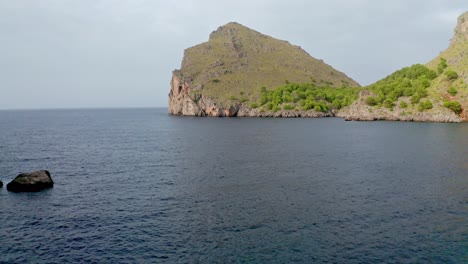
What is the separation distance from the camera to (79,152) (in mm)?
95750

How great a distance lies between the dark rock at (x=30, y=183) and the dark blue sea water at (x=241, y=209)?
1.69 m

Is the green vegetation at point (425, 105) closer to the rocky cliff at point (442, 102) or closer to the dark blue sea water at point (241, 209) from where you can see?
the rocky cliff at point (442, 102)

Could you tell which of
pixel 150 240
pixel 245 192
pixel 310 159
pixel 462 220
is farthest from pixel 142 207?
pixel 310 159

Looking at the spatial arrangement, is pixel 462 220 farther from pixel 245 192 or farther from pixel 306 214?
pixel 245 192

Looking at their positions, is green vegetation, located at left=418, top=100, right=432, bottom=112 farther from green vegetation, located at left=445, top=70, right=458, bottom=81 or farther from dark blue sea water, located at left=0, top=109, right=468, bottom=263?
dark blue sea water, located at left=0, top=109, right=468, bottom=263

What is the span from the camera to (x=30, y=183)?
5459cm

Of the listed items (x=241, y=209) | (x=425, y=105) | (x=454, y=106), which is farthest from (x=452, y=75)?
(x=241, y=209)

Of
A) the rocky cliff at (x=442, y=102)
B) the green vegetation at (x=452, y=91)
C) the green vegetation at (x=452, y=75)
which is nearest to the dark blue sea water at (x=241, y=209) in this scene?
the rocky cliff at (x=442, y=102)

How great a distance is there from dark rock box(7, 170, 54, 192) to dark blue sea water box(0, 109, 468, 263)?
5.54 ft

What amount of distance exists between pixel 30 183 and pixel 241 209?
3289 centimetres

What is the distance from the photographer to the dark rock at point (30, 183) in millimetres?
53938

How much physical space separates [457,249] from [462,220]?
9320 millimetres

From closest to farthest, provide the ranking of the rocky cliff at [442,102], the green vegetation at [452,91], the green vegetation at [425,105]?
1. the rocky cliff at [442,102]
2. the green vegetation at [452,91]
3. the green vegetation at [425,105]

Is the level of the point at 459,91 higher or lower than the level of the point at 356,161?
higher
